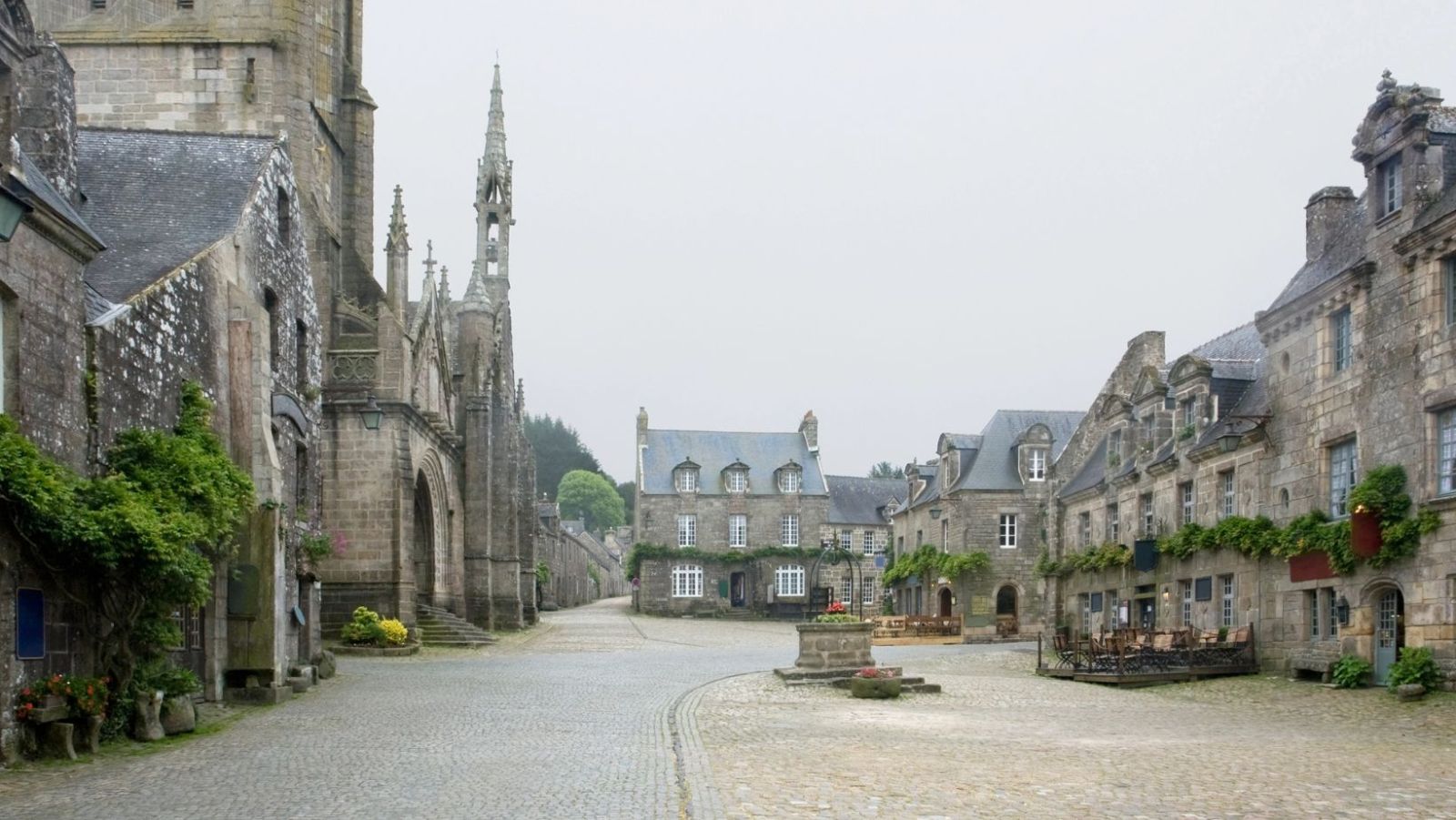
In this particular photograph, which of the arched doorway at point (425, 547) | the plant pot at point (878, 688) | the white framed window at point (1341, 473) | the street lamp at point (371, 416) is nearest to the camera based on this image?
the plant pot at point (878, 688)

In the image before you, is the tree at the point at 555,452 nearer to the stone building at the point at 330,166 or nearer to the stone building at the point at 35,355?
the stone building at the point at 330,166

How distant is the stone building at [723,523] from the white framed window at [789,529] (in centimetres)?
4

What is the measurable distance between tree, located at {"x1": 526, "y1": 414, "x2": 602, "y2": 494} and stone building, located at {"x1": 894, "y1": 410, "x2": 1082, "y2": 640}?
9655 centimetres

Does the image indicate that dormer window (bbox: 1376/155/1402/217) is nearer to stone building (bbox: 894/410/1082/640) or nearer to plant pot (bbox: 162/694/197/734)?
plant pot (bbox: 162/694/197/734)

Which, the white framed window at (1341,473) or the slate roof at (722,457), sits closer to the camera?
the white framed window at (1341,473)

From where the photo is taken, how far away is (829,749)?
14414mm

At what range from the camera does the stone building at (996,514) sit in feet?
164

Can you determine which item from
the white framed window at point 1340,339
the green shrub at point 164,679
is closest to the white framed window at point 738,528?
the white framed window at point 1340,339

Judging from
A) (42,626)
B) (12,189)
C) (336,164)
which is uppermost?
(336,164)

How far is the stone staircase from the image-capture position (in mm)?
33219

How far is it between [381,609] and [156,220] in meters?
14.3

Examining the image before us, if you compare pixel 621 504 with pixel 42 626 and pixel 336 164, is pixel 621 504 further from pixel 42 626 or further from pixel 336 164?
pixel 42 626

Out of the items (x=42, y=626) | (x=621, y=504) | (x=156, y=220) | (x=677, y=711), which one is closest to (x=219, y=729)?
(x=42, y=626)

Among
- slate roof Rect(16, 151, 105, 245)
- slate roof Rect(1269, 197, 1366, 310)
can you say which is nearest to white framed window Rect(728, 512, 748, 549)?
slate roof Rect(1269, 197, 1366, 310)
